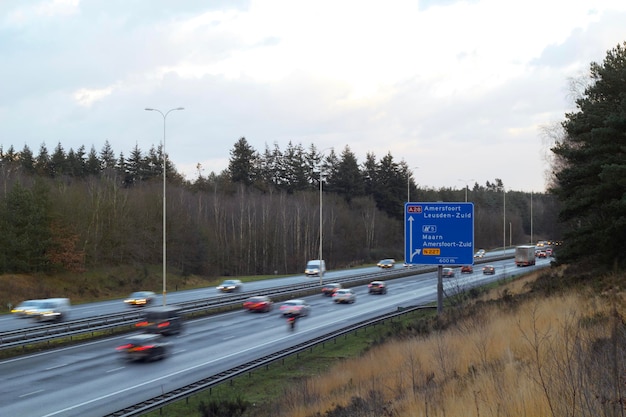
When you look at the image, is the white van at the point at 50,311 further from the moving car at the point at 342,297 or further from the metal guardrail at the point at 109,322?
the moving car at the point at 342,297

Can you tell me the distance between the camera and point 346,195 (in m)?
117

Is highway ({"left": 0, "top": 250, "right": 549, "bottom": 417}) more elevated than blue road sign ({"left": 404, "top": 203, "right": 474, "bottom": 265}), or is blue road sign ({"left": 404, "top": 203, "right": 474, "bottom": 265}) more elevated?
blue road sign ({"left": 404, "top": 203, "right": 474, "bottom": 265})

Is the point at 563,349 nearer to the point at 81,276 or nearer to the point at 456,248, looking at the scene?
the point at 456,248

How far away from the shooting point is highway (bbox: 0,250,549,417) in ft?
59.1

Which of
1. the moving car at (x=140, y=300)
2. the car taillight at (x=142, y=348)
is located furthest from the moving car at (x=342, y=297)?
the car taillight at (x=142, y=348)

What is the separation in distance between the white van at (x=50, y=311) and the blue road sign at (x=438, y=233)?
71.0 ft

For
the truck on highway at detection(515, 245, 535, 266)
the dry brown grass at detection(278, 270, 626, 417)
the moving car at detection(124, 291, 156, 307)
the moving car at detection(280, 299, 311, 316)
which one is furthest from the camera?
the truck on highway at detection(515, 245, 535, 266)

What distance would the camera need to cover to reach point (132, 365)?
24.0 meters

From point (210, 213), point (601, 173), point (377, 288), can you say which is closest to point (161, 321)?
point (601, 173)

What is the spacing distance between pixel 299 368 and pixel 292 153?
98.5 m

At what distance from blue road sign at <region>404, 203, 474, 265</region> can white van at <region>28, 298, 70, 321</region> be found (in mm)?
21642

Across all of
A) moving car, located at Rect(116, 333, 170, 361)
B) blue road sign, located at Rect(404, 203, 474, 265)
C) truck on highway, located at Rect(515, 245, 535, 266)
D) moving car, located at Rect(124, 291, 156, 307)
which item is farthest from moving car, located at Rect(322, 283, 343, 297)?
truck on highway, located at Rect(515, 245, 535, 266)

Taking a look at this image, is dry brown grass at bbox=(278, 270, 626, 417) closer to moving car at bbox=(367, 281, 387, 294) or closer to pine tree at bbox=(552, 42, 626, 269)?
pine tree at bbox=(552, 42, 626, 269)

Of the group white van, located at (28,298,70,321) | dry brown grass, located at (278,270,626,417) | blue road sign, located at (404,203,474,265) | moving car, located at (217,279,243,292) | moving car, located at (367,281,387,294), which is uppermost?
blue road sign, located at (404,203,474,265)
